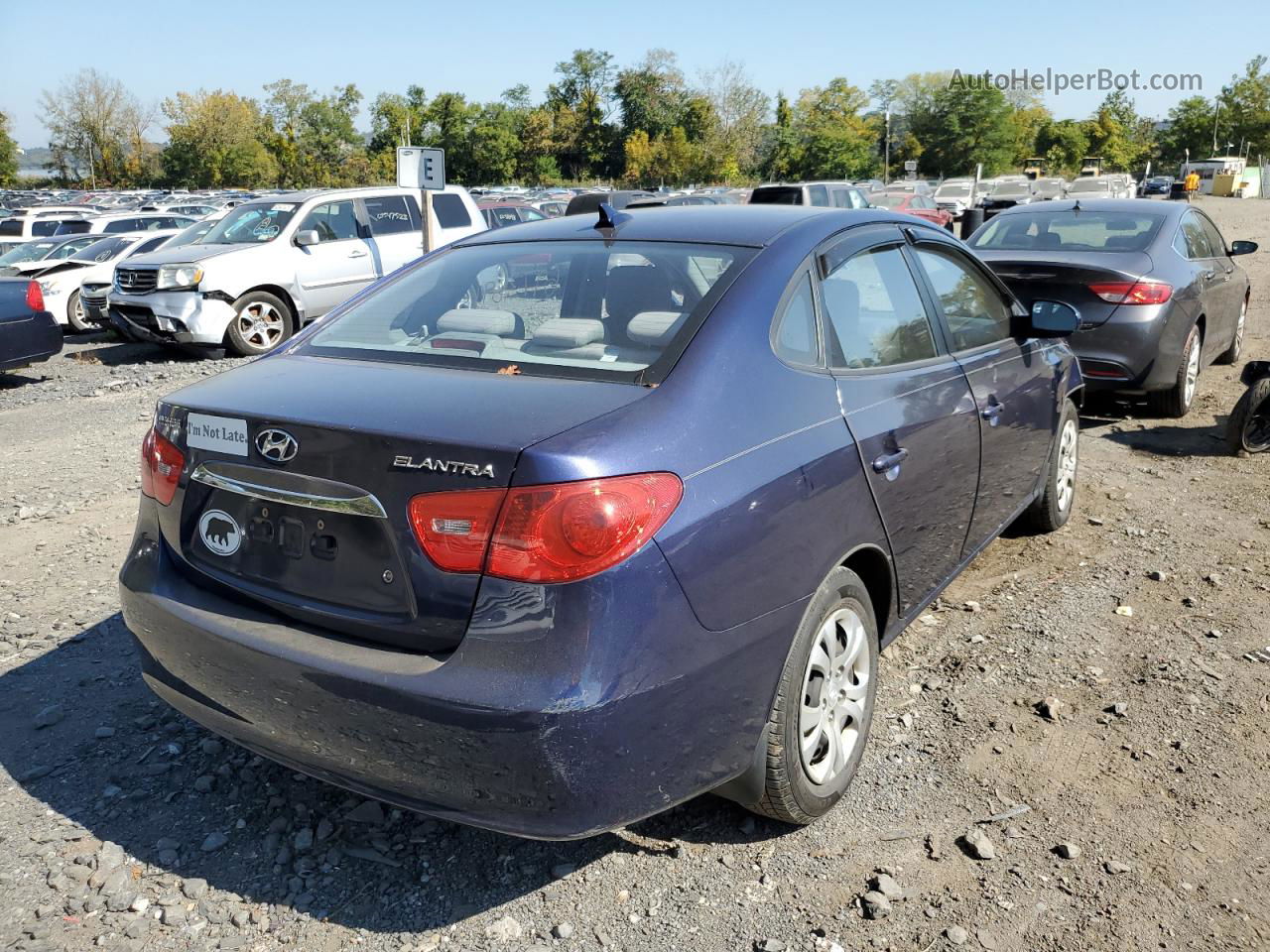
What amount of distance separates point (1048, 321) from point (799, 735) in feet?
8.34

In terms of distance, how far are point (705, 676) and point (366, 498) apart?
88 cm

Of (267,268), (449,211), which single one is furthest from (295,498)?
(449,211)

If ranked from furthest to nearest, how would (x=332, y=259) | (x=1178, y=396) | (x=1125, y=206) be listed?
(x=332, y=259)
(x=1125, y=206)
(x=1178, y=396)

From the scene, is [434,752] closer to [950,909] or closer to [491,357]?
[491,357]

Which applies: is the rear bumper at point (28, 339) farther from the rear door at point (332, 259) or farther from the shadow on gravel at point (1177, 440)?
the shadow on gravel at point (1177, 440)

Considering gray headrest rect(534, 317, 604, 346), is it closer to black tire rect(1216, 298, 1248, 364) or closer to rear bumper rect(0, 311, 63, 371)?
black tire rect(1216, 298, 1248, 364)

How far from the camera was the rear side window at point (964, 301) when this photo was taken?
3955 mm

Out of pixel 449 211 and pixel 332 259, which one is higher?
pixel 449 211

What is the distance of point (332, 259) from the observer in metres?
12.8

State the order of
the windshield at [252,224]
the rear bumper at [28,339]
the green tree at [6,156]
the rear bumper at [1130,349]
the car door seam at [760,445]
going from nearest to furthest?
1. the car door seam at [760,445]
2. the rear bumper at [1130,349]
3. the rear bumper at [28,339]
4. the windshield at [252,224]
5. the green tree at [6,156]

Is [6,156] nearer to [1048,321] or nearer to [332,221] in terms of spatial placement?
[332,221]

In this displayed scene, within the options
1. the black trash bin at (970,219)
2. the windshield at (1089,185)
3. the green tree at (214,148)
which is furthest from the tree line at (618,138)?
the black trash bin at (970,219)

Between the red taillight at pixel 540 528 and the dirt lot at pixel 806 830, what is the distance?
100 cm

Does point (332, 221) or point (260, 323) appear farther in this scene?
point (332, 221)
